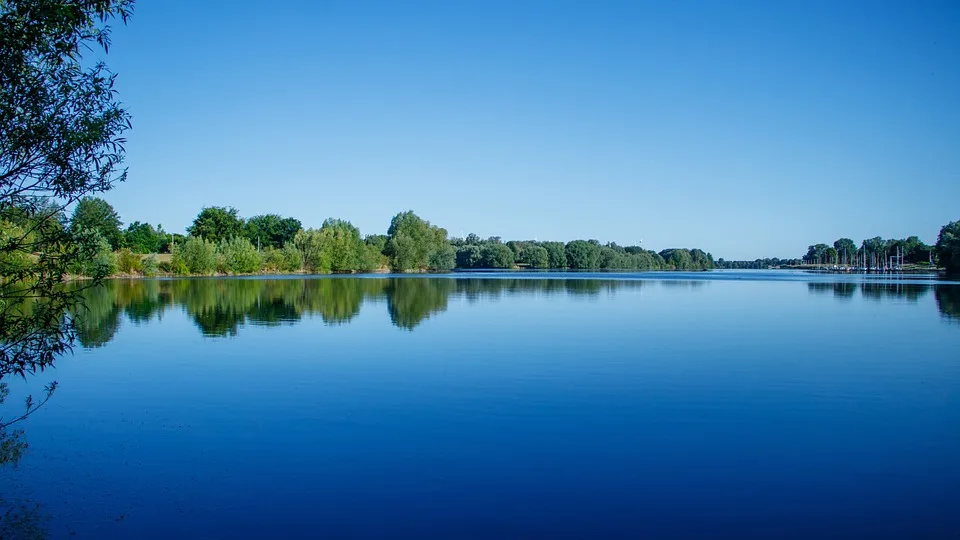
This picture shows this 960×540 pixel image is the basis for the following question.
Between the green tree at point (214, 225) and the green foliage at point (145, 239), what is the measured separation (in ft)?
18.9

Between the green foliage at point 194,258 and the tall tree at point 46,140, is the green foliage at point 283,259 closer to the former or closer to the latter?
the green foliage at point 194,258

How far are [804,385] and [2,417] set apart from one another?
53.3 ft

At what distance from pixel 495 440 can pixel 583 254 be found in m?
173

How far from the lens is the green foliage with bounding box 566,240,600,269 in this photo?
182 metres

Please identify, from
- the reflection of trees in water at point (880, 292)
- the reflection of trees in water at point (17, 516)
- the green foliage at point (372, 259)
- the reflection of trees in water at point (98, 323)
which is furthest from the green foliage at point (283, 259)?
the reflection of trees in water at point (17, 516)

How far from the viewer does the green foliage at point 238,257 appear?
326ft

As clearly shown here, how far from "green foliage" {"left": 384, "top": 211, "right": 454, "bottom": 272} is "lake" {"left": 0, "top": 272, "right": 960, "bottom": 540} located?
10704 cm

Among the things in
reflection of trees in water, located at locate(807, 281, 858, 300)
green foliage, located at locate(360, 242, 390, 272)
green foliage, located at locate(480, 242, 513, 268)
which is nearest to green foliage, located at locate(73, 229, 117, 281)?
reflection of trees in water, located at locate(807, 281, 858, 300)

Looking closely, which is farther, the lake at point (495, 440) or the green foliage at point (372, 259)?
the green foliage at point (372, 259)

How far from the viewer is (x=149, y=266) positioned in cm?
8988

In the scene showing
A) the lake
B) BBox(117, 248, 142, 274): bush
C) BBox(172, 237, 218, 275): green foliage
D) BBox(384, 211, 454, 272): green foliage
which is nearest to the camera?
the lake

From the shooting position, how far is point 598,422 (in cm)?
1200

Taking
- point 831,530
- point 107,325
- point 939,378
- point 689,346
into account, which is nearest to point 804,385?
point 939,378

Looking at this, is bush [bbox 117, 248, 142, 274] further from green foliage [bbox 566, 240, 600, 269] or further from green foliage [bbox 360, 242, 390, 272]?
green foliage [bbox 566, 240, 600, 269]
